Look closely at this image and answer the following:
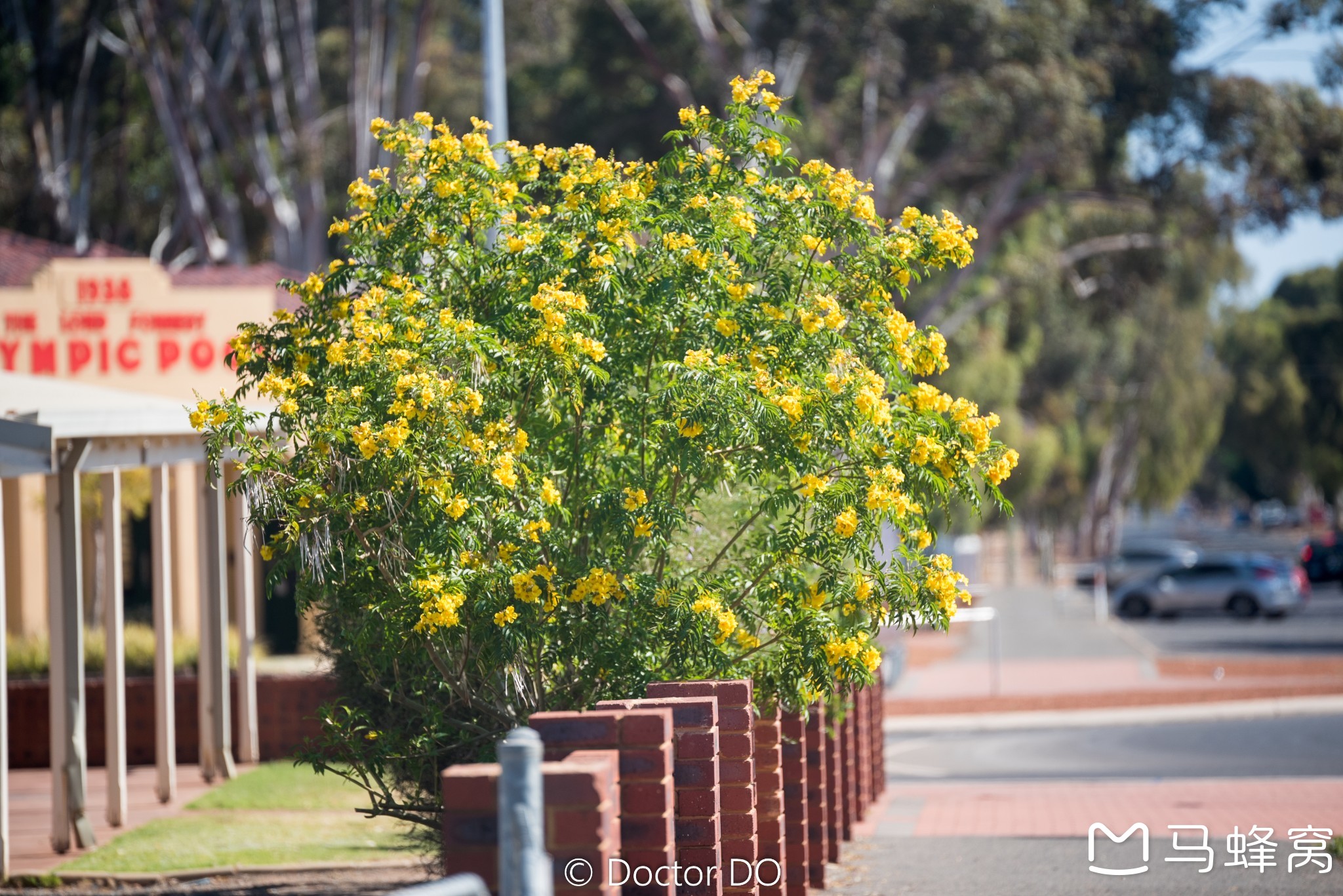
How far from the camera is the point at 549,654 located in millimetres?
6121

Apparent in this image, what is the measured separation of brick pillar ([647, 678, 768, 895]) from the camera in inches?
223

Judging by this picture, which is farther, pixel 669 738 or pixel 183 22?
pixel 183 22

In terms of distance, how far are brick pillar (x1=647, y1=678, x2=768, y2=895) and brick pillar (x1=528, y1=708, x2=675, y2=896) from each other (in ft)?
2.65

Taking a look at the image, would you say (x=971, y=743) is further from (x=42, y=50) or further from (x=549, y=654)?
(x=42, y=50)

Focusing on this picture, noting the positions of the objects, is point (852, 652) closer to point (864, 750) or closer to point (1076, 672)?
point (864, 750)

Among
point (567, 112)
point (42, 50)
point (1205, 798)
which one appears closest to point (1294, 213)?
point (567, 112)

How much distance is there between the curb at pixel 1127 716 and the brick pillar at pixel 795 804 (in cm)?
1047

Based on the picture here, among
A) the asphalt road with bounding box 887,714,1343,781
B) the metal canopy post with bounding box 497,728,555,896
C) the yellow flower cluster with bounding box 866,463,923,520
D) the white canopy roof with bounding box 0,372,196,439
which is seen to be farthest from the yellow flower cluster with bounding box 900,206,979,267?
the asphalt road with bounding box 887,714,1343,781

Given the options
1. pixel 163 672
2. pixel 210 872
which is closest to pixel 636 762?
pixel 210 872

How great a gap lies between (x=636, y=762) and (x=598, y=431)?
6.27ft

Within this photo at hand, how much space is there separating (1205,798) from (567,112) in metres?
22.6

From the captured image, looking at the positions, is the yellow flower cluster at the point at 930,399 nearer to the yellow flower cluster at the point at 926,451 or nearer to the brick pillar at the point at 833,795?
the yellow flower cluster at the point at 926,451

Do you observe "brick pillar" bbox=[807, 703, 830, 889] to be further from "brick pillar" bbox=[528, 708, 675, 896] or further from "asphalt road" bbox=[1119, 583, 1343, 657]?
"asphalt road" bbox=[1119, 583, 1343, 657]

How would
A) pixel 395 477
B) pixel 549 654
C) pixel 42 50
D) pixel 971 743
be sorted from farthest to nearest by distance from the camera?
1. pixel 42 50
2. pixel 971 743
3. pixel 549 654
4. pixel 395 477
